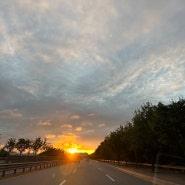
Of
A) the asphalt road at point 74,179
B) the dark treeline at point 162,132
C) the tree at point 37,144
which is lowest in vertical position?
the asphalt road at point 74,179

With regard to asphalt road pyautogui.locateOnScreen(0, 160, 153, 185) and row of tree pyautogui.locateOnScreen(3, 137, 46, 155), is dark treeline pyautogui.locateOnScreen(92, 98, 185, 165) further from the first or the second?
row of tree pyautogui.locateOnScreen(3, 137, 46, 155)

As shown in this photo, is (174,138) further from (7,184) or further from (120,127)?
(120,127)

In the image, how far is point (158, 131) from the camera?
33.7m

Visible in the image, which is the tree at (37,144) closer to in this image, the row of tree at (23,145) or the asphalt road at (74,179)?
the row of tree at (23,145)

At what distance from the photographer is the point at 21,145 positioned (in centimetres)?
17088

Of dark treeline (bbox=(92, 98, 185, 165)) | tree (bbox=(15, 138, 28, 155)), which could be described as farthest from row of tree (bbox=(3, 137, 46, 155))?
dark treeline (bbox=(92, 98, 185, 165))

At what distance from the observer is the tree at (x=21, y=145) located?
170 metres

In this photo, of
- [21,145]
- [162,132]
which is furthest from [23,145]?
[162,132]

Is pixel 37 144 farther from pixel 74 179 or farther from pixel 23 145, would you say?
pixel 74 179

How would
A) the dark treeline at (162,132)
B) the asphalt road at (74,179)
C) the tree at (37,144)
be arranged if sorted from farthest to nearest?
the tree at (37,144), the dark treeline at (162,132), the asphalt road at (74,179)

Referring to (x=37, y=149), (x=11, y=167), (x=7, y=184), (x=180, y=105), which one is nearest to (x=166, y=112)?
(x=180, y=105)

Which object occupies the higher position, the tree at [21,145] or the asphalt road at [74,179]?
the tree at [21,145]

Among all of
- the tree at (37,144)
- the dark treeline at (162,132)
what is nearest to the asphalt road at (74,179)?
the dark treeline at (162,132)

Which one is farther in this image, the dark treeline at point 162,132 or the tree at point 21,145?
the tree at point 21,145
